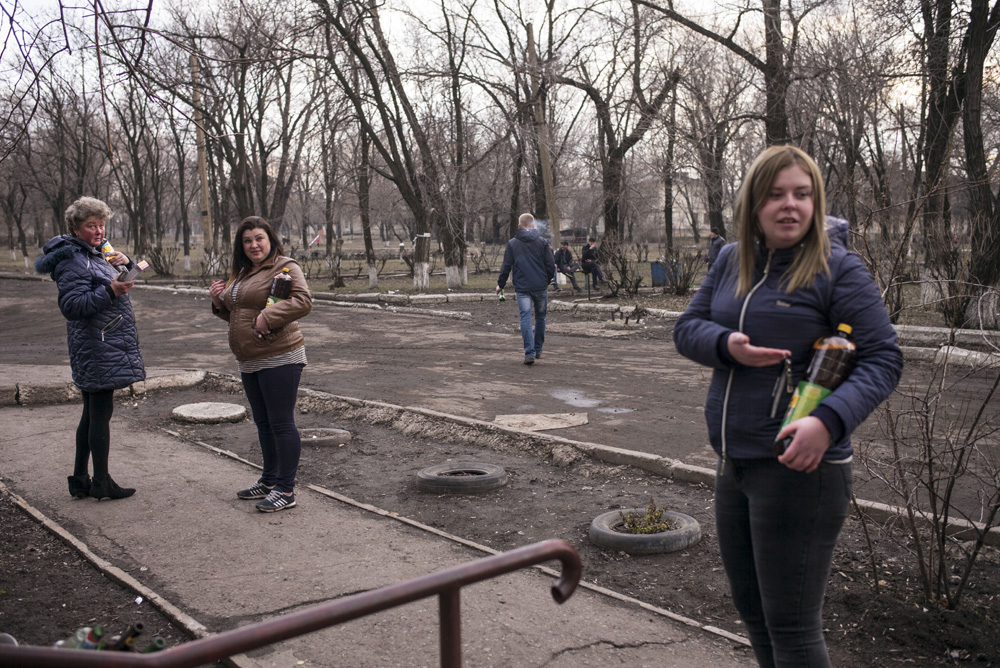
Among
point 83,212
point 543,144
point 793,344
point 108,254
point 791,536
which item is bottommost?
point 791,536

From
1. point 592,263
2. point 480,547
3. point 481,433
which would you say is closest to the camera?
point 480,547

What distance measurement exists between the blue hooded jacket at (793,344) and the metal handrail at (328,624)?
69 cm

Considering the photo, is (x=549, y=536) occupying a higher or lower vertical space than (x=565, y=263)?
lower

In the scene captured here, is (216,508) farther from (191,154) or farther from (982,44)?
(191,154)

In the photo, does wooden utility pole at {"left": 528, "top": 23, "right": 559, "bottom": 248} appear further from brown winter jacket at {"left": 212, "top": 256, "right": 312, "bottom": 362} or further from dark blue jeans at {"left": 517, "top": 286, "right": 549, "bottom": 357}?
brown winter jacket at {"left": 212, "top": 256, "right": 312, "bottom": 362}

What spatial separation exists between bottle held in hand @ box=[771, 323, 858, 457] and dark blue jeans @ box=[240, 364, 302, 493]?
3.68 m

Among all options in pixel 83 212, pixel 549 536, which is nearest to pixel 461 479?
pixel 549 536

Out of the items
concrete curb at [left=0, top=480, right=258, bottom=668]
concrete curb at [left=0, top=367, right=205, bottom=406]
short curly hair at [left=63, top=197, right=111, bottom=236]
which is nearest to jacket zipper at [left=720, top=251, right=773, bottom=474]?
concrete curb at [left=0, top=480, right=258, bottom=668]

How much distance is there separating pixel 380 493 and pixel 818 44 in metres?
22.1

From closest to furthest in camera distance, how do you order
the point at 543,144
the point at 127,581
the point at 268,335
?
the point at 127,581, the point at 268,335, the point at 543,144

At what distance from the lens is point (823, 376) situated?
237cm

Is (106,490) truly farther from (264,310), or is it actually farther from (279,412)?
(264,310)

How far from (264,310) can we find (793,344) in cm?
362

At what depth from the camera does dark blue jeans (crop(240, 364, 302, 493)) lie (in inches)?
215
